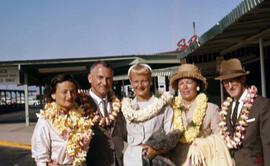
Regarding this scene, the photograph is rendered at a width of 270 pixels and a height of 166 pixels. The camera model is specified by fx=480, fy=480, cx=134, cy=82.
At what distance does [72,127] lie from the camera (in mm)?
4242

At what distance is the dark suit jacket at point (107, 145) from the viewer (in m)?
4.52

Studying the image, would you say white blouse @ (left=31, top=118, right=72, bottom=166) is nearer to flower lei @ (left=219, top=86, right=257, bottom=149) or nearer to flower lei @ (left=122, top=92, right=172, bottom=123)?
flower lei @ (left=122, top=92, right=172, bottom=123)

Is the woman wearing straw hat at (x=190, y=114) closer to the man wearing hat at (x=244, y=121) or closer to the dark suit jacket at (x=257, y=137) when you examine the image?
the man wearing hat at (x=244, y=121)

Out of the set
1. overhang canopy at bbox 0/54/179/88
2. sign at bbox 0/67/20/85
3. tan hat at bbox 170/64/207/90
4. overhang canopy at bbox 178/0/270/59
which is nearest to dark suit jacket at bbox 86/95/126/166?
tan hat at bbox 170/64/207/90

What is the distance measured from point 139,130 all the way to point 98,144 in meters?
0.48

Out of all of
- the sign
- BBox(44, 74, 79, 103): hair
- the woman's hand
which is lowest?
the woman's hand

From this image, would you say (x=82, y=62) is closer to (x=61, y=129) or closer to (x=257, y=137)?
(x=61, y=129)

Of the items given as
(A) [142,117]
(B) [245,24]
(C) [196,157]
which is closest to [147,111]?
(A) [142,117]

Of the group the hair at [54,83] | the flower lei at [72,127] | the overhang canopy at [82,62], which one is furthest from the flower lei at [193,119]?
the overhang canopy at [82,62]

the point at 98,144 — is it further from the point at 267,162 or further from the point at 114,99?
the point at 267,162

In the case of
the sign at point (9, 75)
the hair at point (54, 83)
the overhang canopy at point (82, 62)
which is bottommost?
the hair at point (54, 83)

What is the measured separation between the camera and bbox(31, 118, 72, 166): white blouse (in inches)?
159

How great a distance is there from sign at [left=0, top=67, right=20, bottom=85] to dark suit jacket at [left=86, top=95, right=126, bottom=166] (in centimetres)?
1956

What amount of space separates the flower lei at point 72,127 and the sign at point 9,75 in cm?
1976
